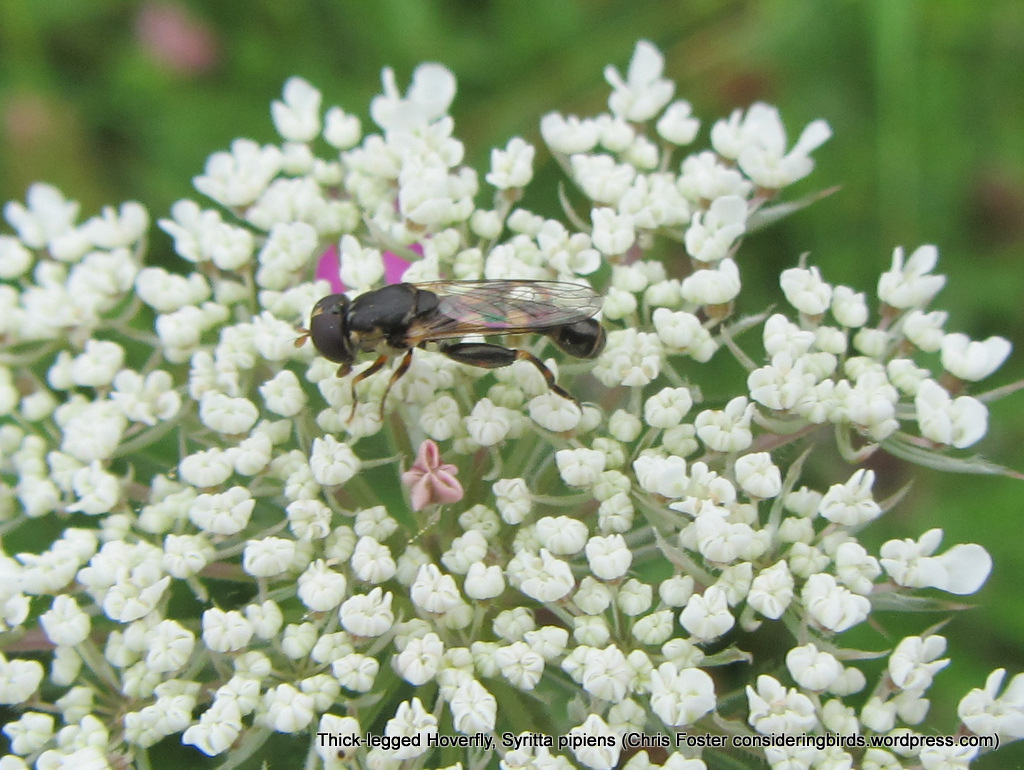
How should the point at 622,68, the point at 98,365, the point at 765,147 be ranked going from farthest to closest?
the point at 622,68 < the point at 765,147 < the point at 98,365

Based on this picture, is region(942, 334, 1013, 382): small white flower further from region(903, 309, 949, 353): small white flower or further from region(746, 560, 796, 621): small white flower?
region(746, 560, 796, 621): small white flower

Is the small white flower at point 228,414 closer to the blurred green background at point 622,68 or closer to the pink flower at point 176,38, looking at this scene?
the blurred green background at point 622,68

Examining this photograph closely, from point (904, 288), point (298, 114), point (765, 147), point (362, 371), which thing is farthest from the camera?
point (298, 114)

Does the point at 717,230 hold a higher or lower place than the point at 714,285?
higher

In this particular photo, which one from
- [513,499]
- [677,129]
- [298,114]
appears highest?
[298,114]

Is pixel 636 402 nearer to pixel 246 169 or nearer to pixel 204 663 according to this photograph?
pixel 204 663

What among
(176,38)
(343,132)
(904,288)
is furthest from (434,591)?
(176,38)

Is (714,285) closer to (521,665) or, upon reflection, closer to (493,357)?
(493,357)
